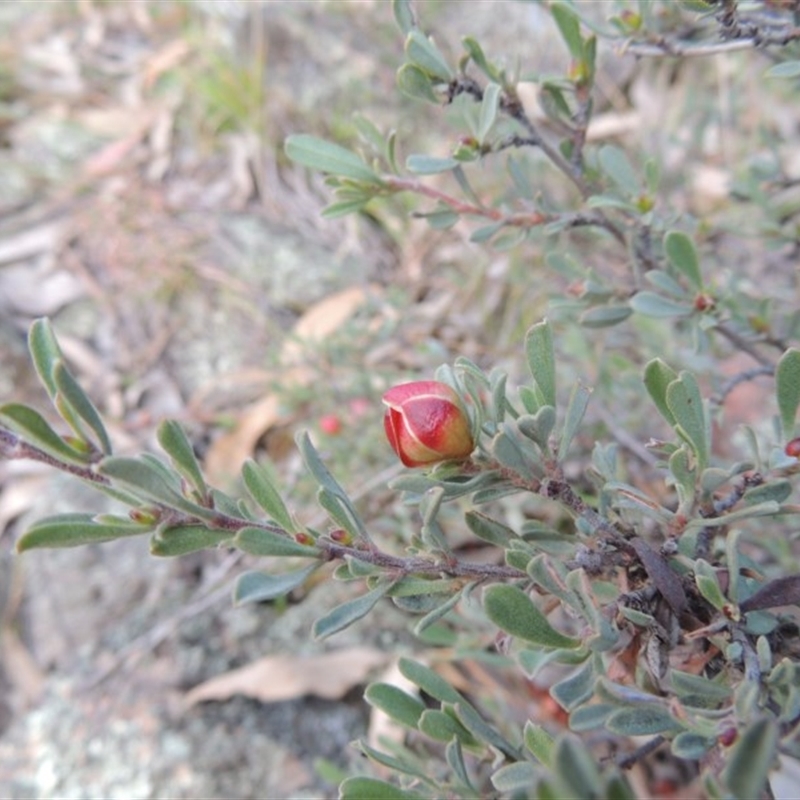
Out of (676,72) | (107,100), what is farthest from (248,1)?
(676,72)

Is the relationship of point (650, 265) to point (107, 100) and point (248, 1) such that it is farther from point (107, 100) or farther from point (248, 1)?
point (107, 100)

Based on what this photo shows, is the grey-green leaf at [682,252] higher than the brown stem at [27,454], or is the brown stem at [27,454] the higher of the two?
the brown stem at [27,454]

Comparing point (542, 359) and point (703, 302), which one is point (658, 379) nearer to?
point (542, 359)

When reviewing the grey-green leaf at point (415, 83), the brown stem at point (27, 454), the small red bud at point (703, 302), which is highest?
the grey-green leaf at point (415, 83)

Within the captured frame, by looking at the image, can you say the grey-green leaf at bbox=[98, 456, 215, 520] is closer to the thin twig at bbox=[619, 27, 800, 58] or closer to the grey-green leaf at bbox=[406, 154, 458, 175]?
the grey-green leaf at bbox=[406, 154, 458, 175]

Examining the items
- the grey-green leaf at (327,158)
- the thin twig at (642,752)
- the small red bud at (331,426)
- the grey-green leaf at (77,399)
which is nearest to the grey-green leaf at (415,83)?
the grey-green leaf at (327,158)

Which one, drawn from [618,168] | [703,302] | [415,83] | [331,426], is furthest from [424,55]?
[331,426]

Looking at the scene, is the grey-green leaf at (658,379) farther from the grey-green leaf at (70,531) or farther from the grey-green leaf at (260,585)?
the grey-green leaf at (70,531)

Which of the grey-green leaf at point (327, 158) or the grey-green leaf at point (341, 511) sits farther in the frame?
the grey-green leaf at point (327, 158)
